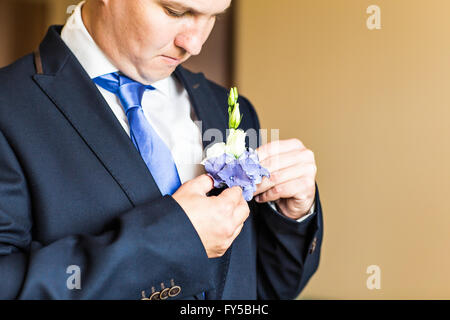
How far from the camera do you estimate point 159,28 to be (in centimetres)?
111

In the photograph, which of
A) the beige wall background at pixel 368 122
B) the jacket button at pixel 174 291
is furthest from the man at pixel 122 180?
the beige wall background at pixel 368 122

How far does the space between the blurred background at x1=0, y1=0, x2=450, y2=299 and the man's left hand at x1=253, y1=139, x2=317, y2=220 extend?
2.59 ft

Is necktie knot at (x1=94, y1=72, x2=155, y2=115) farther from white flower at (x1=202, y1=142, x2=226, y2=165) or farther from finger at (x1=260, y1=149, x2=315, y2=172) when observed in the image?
finger at (x1=260, y1=149, x2=315, y2=172)

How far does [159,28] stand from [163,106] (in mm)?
306

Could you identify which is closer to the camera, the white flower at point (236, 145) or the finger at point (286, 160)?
the white flower at point (236, 145)

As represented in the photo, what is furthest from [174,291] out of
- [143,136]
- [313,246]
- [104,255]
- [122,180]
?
[313,246]

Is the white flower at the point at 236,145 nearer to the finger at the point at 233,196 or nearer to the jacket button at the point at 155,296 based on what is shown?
the finger at the point at 233,196

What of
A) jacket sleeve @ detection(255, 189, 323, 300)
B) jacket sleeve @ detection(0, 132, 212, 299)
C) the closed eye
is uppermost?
the closed eye

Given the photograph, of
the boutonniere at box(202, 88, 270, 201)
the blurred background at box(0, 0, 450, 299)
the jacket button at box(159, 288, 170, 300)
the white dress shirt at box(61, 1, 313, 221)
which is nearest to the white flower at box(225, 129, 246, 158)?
the boutonniere at box(202, 88, 270, 201)

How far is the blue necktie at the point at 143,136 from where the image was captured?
1.18 metres

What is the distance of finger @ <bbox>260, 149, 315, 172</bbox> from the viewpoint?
1.23 meters

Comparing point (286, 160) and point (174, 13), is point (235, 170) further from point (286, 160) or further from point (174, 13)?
point (174, 13)

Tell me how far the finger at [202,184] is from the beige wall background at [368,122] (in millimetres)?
1094
